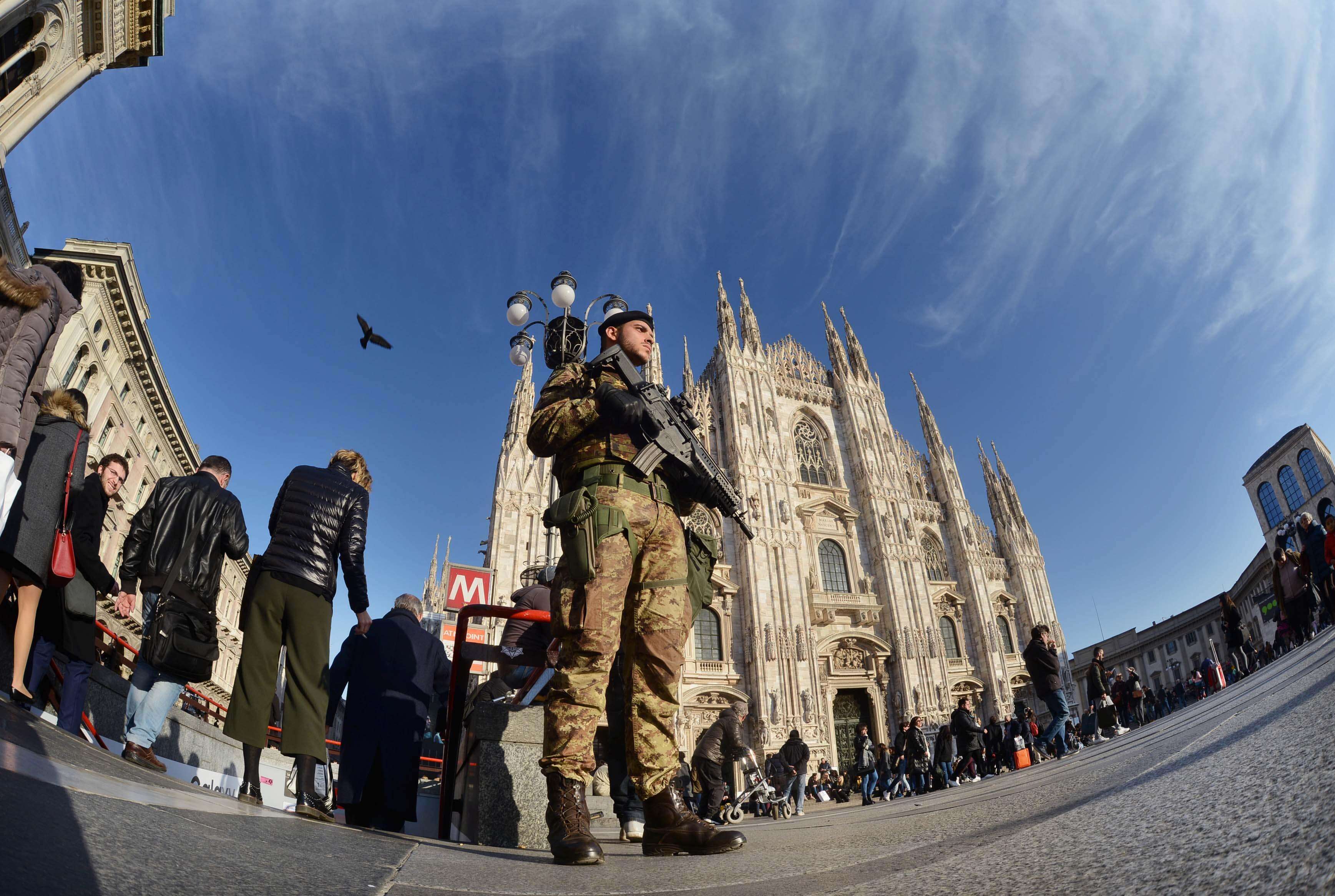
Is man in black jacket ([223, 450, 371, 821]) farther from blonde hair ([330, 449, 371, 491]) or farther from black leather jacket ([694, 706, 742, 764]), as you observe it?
black leather jacket ([694, 706, 742, 764])

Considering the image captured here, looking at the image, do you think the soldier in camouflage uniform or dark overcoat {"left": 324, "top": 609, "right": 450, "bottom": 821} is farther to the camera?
dark overcoat {"left": 324, "top": 609, "right": 450, "bottom": 821}

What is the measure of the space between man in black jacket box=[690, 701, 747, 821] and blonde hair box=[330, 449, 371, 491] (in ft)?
18.3

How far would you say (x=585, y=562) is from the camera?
2.41m

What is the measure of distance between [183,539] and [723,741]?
6410 mm

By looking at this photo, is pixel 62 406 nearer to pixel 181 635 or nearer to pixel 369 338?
pixel 181 635

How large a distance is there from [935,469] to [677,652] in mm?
29108

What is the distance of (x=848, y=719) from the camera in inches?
859

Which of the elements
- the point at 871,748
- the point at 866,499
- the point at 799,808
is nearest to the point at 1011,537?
the point at 866,499

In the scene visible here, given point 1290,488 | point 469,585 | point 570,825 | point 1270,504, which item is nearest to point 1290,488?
point 1290,488

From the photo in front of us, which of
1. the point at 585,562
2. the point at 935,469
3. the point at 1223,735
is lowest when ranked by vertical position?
the point at 1223,735

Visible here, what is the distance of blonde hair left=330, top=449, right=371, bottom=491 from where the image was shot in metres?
3.95

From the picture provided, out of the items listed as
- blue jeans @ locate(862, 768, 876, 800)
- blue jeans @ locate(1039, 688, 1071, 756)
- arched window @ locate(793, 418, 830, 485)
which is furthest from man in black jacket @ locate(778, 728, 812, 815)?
arched window @ locate(793, 418, 830, 485)

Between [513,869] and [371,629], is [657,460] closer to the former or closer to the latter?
[513,869]

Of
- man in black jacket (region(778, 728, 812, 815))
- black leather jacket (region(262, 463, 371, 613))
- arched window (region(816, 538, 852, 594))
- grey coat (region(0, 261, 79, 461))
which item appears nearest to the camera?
grey coat (region(0, 261, 79, 461))
